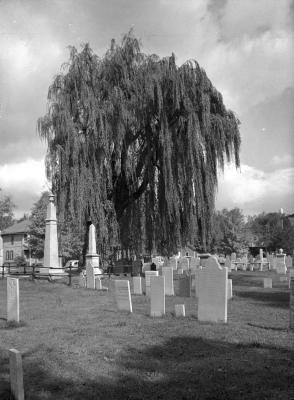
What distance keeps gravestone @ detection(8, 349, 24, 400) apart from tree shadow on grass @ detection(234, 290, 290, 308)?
8.89 m

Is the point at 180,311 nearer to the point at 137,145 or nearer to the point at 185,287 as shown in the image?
the point at 185,287

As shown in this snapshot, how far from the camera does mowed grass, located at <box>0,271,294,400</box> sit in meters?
5.15

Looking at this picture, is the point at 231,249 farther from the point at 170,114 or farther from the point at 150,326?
the point at 150,326

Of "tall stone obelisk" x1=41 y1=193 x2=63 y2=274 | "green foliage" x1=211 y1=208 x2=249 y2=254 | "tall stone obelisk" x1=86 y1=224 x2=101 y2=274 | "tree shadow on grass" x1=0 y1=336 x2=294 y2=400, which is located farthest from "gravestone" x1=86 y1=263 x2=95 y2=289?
"green foliage" x1=211 y1=208 x2=249 y2=254

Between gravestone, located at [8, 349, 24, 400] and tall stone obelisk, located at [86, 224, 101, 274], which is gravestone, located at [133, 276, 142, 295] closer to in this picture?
tall stone obelisk, located at [86, 224, 101, 274]

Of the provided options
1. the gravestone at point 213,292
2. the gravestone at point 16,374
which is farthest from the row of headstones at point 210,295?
the gravestone at point 16,374

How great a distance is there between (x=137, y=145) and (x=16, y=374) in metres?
20.5

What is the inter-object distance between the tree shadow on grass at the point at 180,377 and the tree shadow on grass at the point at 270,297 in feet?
→ 20.2

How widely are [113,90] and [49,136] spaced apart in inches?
161

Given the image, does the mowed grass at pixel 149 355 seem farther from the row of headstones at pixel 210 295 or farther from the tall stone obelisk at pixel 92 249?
the tall stone obelisk at pixel 92 249

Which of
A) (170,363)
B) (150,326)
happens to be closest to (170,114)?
(150,326)

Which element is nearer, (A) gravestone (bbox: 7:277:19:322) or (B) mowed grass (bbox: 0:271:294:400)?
(B) mowed grass (bbox: 0:271:294:400)

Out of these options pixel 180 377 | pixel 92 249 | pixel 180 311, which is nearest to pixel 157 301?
pixel 180 311

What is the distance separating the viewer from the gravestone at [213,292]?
31.1 ft
